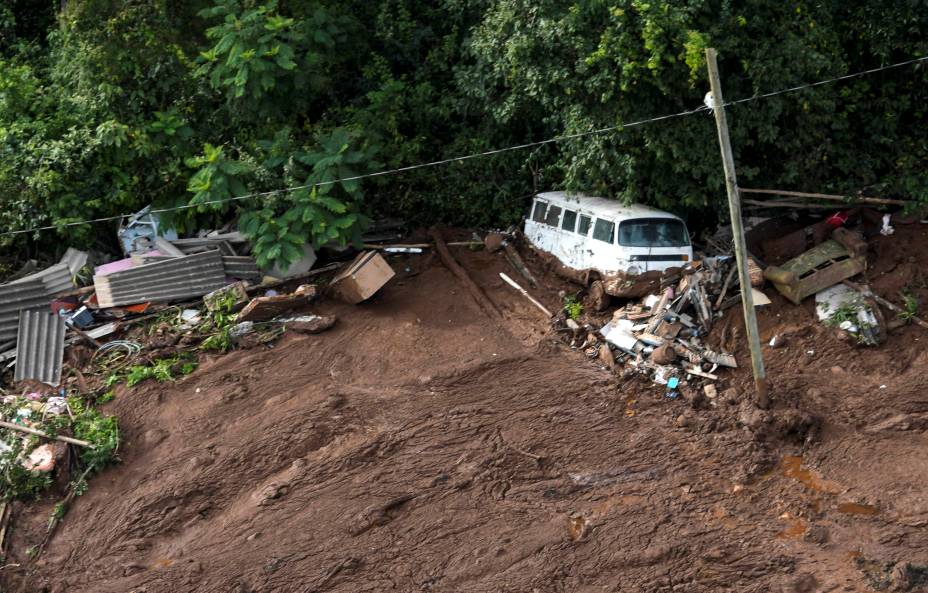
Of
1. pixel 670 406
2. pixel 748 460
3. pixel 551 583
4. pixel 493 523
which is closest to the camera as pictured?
pixel 551 583

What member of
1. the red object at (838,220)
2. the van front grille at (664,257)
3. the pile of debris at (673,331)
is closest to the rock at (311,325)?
the pile of debris at (673,331)

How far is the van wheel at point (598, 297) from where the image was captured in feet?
48.9

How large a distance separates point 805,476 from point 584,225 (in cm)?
549

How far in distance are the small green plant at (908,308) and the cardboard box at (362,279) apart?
7702 mm

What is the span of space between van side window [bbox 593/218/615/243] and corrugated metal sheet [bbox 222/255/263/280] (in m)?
5.56

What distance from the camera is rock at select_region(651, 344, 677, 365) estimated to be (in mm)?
13711

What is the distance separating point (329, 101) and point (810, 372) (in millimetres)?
10164

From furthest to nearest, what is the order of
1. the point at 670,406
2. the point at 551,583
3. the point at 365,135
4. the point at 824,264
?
the point at 365,135 → the point at 824,264 → the point at 670,406 → the point at 551,583

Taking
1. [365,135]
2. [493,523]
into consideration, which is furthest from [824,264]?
[365,135]

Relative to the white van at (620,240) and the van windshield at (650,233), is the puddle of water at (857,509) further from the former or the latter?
the van windshield at (650,233)

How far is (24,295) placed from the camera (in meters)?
14.8

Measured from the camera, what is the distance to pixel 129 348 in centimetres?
1460

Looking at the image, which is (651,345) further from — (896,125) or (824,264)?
(896,125)

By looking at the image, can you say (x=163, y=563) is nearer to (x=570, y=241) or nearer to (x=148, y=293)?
(x=148, y=293)
